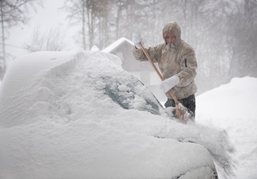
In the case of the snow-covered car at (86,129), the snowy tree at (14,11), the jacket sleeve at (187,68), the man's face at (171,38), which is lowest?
the snow-covered car at (86,129)

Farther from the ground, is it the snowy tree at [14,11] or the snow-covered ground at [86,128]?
the snowy tree at [14,11]

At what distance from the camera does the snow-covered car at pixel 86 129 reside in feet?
4.18

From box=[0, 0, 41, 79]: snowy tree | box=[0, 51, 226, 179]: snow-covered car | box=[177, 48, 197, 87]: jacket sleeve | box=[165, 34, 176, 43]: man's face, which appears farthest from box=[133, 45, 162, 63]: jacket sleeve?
box=[0, 0, 41, 79]: snowy tree

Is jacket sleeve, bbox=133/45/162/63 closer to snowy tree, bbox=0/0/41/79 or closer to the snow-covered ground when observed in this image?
the snow-covered ground

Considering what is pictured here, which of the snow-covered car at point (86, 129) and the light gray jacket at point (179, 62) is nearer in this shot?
the snow-covered car at point (86, 129)

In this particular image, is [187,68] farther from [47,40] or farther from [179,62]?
[47,40]

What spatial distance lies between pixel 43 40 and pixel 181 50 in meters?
12.1

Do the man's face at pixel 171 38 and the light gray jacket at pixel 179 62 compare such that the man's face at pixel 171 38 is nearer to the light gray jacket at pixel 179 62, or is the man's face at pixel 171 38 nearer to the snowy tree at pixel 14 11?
the light gray jacket at pixel 179 62

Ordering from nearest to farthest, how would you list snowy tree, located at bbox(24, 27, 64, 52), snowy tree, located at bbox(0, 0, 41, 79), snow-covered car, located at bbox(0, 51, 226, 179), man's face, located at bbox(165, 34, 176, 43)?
snow-covered car, located at bbox(0, 51, 226, 179) → man's face, located at bbox(165, 34, 176, 43) → snowy tree, located at bbox(0, 0, 41, 79) → snowy tree, located at bbox(24, 27, 64, 52)

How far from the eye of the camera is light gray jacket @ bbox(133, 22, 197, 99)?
2.63 m

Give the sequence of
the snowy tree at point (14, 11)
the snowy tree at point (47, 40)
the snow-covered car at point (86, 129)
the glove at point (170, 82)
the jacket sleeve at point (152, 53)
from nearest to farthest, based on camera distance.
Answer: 1. the snow-covered car at point (86, 129)
2. the glove at point (170, 82)
3. the jacket sleeve at point (152, 53)
4. the snowy tree at point (14, 11)
5. the snowy tree at point (47, 40)

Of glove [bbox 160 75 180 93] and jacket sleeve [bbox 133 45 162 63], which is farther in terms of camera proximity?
jacket sleeve [bbox 133 45 162 63]

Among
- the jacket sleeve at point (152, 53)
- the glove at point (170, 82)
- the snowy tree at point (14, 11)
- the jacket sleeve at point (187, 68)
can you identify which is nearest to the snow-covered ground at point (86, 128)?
the glove at point (170, 82)

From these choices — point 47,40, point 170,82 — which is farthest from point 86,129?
point 47,40
